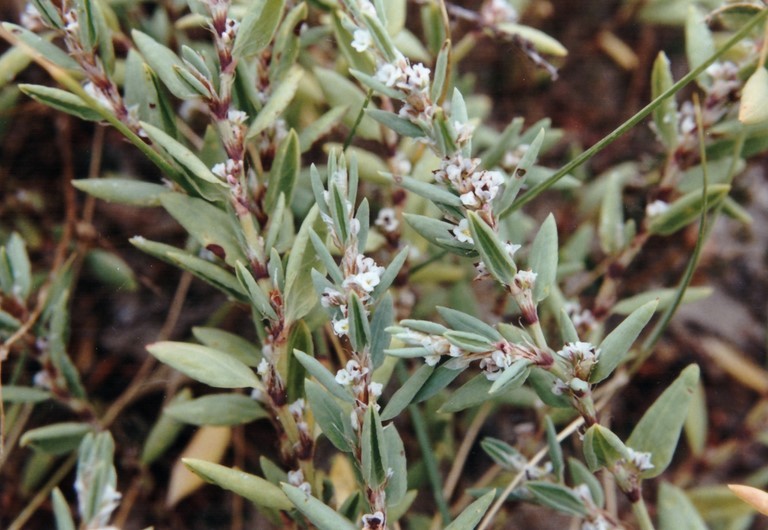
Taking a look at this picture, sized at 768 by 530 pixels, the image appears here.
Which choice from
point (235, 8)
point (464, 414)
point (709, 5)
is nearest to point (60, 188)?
point (235, 8)

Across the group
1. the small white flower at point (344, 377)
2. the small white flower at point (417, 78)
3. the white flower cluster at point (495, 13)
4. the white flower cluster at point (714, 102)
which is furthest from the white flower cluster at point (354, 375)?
the white flower cluster at point (495, 13)

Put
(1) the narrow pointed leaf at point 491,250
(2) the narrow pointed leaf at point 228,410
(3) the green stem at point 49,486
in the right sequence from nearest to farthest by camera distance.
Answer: (1) the narrow pointed leaf at point 491,250
(2) the narrow pointed leaf at point 228,410
(3) the green stem at point 49,486

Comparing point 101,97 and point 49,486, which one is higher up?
point 101,97

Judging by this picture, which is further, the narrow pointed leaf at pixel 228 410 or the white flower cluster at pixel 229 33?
the narrow pointed leaf at pixel 228 410

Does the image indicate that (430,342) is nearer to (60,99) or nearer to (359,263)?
(359,263)

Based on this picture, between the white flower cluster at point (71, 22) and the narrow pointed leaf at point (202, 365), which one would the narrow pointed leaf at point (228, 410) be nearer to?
the narrow pointed leaf at point (202, 365)

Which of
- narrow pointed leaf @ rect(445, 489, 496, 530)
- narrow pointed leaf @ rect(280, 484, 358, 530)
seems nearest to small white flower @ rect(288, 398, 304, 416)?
narrow pointed leaf @ rect(280, 484, 358, 530)

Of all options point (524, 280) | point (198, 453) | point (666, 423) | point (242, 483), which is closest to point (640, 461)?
point (666, 423)
